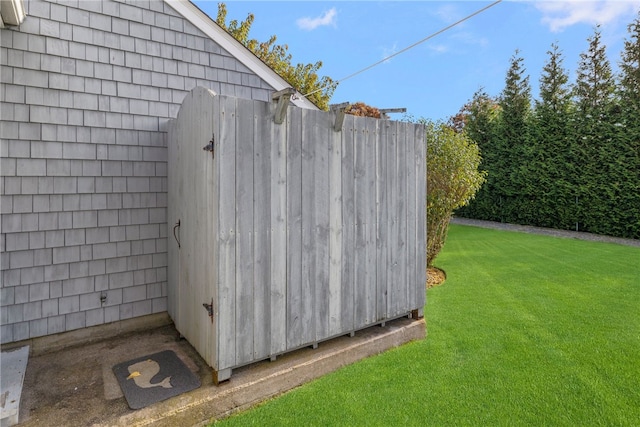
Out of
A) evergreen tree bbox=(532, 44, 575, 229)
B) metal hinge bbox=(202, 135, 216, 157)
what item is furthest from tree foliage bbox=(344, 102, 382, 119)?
metal hinge bbox=(202, 135, 216, 157)

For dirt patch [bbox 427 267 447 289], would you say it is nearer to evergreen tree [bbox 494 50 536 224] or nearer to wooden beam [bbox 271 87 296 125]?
wooden beam [bbox 271 87 296 125]

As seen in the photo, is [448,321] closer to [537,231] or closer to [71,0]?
[71,0]

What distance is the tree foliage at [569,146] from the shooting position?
31.9ft

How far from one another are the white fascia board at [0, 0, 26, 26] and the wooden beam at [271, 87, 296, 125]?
222 centimetres

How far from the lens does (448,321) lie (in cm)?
394

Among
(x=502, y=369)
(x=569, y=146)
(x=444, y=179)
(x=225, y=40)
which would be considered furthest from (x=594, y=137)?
(x=225, y=40)

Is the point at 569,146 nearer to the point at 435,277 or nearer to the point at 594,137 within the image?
the point at 594,137

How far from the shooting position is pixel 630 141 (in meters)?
9.54

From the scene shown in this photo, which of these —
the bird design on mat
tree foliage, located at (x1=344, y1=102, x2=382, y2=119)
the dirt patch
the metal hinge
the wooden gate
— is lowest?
the bird design on mat

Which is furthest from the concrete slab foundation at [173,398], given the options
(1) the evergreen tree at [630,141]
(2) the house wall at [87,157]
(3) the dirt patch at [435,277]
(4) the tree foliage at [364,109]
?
(4) the tree foliage at [364,109]

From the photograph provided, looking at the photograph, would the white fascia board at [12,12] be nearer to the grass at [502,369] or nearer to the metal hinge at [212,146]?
the metal hinge at [212,146]

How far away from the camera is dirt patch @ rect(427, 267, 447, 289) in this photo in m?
5.61

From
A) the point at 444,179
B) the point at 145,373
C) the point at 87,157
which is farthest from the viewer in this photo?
the point at 444,179

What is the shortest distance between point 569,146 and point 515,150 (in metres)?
1.66
